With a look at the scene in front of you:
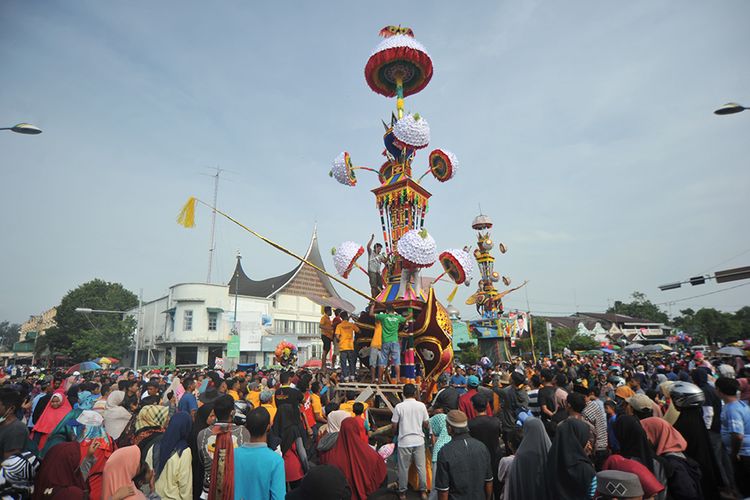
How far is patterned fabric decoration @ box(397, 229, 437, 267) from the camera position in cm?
1073

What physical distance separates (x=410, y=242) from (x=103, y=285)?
151ft

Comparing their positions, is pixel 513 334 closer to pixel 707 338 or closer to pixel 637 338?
pixel 637 338

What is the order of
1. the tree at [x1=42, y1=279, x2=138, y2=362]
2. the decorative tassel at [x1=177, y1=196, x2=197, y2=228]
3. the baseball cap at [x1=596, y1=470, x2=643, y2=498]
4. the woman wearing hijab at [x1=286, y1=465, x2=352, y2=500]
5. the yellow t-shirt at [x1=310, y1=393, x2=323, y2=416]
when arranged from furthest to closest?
the tree at [x1=42, y1=279, x2=138, y2=362] → the decorative tassel at [x1=177, y1=196, x2=197, y2=228] → the yellow t-shirt at [x1=310, y1=393, x2=323, y2=416] → the baseball cap at [x1=596, y1=470, x2=643, y2=498] → the woman wearing hijab at [x1=286, y1=465, x2=352, y2=500]

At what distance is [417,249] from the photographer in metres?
10.7

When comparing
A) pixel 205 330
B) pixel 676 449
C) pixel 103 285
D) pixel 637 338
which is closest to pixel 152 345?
pixel 205 330

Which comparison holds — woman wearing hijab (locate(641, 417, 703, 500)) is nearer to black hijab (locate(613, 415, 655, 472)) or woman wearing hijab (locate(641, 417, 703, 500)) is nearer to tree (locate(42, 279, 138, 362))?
black hijab (locate(613, 415, 655, 472))

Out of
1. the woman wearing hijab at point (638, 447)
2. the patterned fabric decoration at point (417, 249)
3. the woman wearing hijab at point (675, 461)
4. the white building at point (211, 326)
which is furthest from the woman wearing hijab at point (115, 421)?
the white building at point (211, 326)

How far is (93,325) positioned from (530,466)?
1799 inches

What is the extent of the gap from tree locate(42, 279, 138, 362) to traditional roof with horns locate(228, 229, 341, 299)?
35.1 feet

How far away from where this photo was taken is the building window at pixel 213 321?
35.2m

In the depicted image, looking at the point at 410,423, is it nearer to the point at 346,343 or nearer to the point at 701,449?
the point at 701,449

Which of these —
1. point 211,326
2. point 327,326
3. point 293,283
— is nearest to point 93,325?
point 211,326

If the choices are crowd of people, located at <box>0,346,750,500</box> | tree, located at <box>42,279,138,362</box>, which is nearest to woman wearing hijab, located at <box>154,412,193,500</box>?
crowd of people, located at <box>0,346,750,500</box>

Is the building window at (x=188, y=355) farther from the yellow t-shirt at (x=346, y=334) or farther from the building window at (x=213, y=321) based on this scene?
the yellow t-shirt at (x=346, y=334)
